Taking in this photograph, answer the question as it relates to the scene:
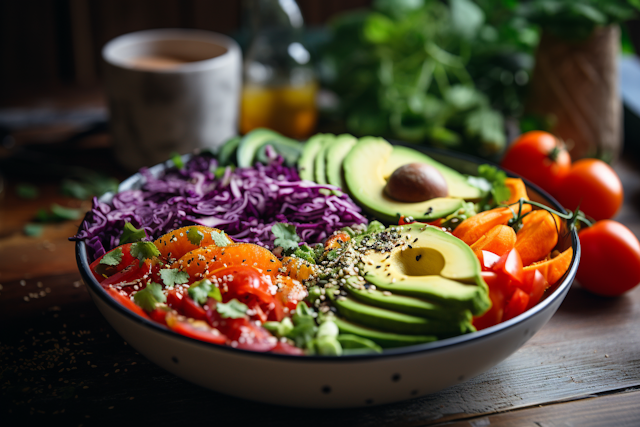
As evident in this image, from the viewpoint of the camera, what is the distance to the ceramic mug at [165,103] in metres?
2.52

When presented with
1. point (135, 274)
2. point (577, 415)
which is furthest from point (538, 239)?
point (135, 274)

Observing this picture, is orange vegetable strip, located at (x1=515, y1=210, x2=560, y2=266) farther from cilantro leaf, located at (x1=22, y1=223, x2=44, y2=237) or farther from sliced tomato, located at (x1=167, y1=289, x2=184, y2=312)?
cilantro leaf, located at (x1=22, y1=223, x2=44, y2=237)

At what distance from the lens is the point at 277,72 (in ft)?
9.68

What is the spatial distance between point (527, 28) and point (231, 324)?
9.00ft

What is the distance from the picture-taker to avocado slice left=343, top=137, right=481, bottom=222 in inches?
73.3

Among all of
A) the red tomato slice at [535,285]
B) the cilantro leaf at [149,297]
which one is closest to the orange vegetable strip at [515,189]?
the red tomato slice at [535,285]

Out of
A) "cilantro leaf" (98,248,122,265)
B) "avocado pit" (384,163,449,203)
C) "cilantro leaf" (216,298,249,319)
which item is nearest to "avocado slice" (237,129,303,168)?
"avocado pit" (384,163,449,203)

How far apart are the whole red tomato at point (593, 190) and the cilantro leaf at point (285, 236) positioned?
133 centimetres

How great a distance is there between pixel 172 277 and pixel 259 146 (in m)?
0.90

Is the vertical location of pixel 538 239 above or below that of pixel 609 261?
above

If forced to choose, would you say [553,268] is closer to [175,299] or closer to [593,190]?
[593,190]

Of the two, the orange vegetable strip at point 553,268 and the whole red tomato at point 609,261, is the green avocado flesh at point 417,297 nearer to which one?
the orange vegetable strip at point 553,268

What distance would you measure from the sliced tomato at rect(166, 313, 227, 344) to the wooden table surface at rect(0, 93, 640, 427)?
0.29 m

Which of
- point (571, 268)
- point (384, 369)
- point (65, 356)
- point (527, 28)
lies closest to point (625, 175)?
point (527, 28)
